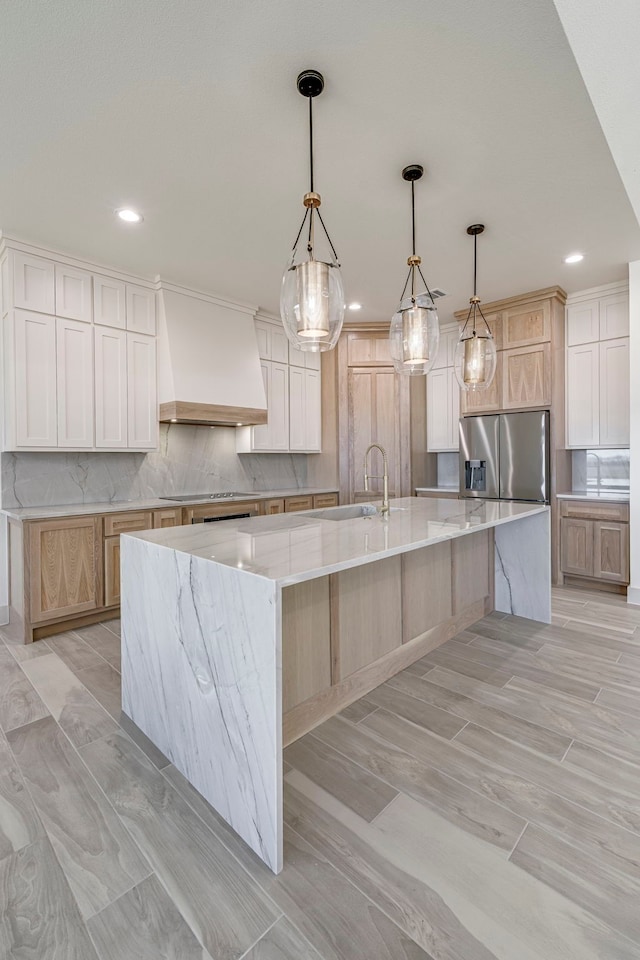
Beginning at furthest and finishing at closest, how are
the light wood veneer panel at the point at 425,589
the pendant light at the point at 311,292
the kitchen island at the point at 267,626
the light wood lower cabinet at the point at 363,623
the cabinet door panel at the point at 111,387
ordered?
the cabinet door panel at the point at 111,387
the light wood veneer panel at the point at 425,589
the light wood lower cabinet at the point at 363,623
the pendant light at the point at 311,292
the kitchen island at the point at 267,626

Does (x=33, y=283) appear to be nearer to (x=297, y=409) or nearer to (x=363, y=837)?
(x=297, y=409)

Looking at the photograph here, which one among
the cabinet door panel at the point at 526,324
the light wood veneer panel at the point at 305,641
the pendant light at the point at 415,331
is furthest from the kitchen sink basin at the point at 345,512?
the cabinet door panel at the point at 526,324

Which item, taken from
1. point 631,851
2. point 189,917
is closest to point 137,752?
point 189,917

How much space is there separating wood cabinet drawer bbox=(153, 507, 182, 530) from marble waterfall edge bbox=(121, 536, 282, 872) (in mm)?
1668

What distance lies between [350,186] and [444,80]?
2.62 feet

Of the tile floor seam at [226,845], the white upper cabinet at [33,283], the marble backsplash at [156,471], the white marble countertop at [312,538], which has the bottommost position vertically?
the tile floor seam at [226,845]

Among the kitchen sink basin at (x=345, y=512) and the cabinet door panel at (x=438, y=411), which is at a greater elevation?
the cabinet door panel at (x=438, y=411)

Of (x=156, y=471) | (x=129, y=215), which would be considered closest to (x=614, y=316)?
(x=129, y=215)

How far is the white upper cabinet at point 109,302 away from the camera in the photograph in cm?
364

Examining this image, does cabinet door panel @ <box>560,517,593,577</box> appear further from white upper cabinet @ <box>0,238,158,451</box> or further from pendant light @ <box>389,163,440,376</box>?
white upper cabinet @ <box>0,238,158,451</box>

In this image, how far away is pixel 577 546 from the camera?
4168mm

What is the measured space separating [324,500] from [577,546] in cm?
255

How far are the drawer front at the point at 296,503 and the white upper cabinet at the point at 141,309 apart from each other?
2.03m

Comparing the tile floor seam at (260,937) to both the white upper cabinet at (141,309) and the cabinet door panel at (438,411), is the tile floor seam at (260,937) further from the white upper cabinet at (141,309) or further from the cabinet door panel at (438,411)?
the cabinet door panel at (438,411)
